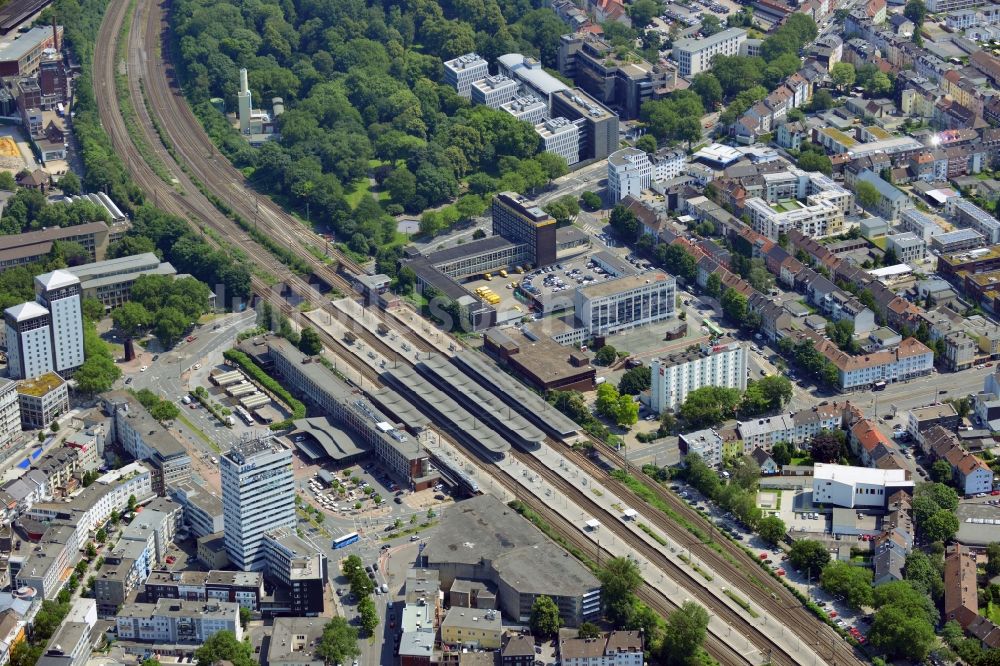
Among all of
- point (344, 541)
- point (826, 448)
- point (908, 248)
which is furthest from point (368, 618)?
point (908, 248)

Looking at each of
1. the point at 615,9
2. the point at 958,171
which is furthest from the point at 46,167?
the point at 958,171

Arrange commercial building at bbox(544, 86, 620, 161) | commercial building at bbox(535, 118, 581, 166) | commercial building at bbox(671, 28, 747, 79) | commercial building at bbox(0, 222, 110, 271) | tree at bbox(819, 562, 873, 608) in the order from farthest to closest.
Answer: commercial building at bbox(671, 28, 747, 79), commercial building at bbox(544, 86, 620, 161), commercial building at bbox(535, 118, 581, 166), commercial building at bbox(0, 222, 110, 271), tree at bbox(819, 562, 873, 608)

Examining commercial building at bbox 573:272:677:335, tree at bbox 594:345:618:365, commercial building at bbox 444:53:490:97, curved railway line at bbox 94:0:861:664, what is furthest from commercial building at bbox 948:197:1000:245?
commercial building at bbox 444:53:490:97

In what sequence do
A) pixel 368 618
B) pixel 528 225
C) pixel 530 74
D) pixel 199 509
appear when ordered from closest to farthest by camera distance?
1. pixel 368 618
2. pixel 199 509
3. pixel 528 225
4. pixel 530 74

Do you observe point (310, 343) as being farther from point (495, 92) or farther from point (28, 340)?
point (495, 92)

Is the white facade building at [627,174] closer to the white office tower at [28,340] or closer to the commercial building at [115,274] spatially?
the commercial building at [115,274]

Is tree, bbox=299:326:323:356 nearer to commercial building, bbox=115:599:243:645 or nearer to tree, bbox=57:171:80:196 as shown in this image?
commercial building, bbox=115:599:243:645
